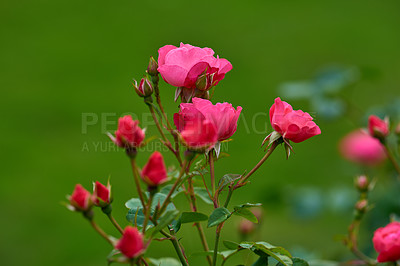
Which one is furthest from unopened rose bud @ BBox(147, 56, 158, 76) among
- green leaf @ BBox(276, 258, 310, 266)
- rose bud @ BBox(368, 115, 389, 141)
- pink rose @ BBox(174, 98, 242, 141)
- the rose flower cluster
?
rose bud @ BBox(368, 115, 389, 141)

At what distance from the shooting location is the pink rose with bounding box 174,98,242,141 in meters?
0.73

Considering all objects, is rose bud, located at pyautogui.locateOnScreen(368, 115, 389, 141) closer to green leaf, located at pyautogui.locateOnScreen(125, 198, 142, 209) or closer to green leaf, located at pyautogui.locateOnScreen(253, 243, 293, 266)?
green leaf, located at pyautogui.locateOnScreen(253, 243, 293, 266)

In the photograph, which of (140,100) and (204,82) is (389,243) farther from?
(140,100)

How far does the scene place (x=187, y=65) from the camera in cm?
80

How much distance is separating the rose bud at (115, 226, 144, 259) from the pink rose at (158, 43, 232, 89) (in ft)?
0.91

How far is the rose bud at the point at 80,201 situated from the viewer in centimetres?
65

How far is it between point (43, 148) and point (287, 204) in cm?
168

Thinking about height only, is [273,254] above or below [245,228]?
above

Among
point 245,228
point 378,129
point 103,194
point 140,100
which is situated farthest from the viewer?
point 140,100

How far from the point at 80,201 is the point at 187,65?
0.27 metres

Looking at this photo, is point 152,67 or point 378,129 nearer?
point 152,67

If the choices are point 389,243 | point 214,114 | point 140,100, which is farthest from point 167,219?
point 140,100

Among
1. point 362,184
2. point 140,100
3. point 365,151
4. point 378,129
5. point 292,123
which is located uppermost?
point 292,123

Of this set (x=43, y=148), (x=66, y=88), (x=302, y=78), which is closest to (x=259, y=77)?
(x=302, y=78)
